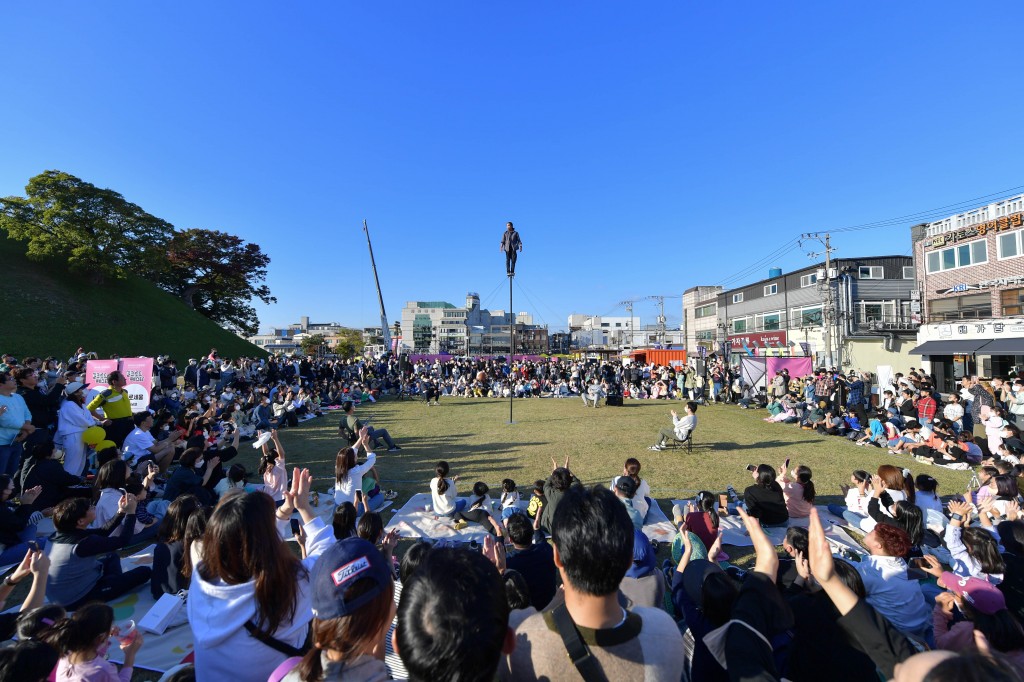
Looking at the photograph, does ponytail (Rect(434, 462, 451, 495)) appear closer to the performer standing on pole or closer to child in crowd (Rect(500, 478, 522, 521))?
child in crowd (Rect(500, 478, 522, 521))

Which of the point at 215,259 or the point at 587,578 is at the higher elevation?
the point at 215,259

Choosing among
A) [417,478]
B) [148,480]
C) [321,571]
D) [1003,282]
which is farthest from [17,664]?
[1003,282]

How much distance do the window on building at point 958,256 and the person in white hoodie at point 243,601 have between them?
93.3ft

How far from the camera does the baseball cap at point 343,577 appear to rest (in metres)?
1.46

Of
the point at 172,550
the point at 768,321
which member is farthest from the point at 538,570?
the point at 768,321

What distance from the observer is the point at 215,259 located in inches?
1644

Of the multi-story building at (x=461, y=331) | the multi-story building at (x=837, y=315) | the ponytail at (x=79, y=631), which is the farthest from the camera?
the multi-story building at (x=461, y=331)

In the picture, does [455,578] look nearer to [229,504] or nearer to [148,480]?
[229,504]

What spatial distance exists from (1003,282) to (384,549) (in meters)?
27.0

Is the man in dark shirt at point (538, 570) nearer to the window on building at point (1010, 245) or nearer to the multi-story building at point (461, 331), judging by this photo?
the window on building at point (1010, 245)

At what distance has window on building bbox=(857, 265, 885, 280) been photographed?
1176 inches

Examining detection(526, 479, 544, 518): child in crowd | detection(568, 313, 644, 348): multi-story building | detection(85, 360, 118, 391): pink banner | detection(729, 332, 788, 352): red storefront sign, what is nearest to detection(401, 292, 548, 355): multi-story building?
detection(568, 313, 644, 348): multi-story building

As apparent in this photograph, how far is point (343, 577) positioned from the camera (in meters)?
1.52

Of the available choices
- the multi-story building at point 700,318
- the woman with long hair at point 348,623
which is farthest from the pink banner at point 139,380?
the multi-story building at point 700,318
